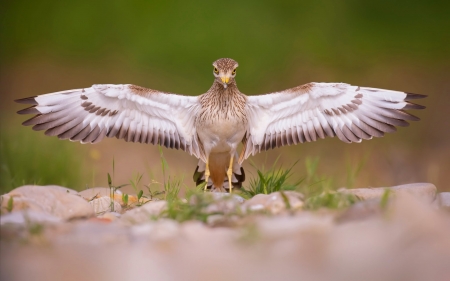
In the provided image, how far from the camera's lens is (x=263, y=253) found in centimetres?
357

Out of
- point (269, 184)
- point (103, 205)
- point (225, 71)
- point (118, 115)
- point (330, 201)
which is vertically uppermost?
→ point (225, 71)

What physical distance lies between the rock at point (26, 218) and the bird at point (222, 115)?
343 centimetres

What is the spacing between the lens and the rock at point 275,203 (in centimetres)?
490

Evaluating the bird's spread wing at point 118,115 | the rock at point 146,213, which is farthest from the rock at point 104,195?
the rock at point 146,213

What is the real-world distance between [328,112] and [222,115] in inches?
53.8

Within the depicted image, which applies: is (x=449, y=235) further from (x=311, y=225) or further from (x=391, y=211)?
(x=311, y=225)

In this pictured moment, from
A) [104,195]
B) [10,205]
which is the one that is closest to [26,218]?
[10,205]

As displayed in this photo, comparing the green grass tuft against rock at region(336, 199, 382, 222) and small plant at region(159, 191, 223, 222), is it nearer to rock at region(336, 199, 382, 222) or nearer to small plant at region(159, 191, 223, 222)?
small plant at region(159, 191, 223, 222)

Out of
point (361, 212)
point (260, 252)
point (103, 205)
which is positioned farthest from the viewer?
point (103, 205)

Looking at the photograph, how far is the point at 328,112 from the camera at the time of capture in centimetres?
823

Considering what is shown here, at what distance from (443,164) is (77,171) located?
7409mm

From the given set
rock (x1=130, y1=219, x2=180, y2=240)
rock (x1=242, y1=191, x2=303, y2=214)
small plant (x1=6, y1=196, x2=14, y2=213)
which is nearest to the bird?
rock (x1=242, y1=191, x2=303, y2=214)

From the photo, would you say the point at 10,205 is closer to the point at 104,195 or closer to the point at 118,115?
the point at 104,195

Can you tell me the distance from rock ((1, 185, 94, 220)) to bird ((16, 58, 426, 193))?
2702 mm
